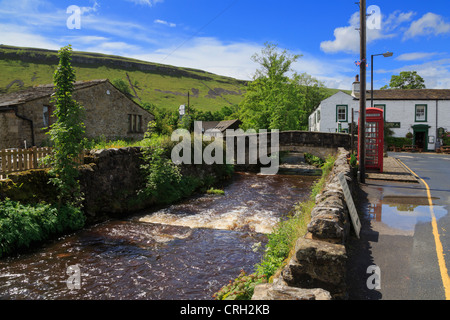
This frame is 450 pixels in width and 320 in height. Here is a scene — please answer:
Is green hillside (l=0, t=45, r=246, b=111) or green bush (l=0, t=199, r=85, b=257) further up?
green hillside (l=0, t=45, r=246, b=111)

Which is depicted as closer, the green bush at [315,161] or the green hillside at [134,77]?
the green bush at [315,161]

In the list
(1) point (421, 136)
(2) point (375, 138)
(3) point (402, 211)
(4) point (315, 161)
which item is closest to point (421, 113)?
(1) point (421, 136)

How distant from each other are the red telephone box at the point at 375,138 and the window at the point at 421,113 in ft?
93.8

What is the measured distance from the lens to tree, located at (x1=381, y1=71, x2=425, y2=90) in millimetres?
58656

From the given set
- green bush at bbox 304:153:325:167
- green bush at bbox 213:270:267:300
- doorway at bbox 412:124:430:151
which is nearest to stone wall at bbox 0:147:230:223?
green bush at bbox 213:270:267:300

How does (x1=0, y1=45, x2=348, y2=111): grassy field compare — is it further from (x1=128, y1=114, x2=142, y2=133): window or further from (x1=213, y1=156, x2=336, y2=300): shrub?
(x1=213, y1=156, x2=336, y2=300): shrub

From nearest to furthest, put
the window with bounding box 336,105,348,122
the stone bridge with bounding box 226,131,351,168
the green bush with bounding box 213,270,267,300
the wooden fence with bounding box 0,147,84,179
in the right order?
the green bush with bounding box 213,270,267,300, the wooden fence with bounding box 0,147,84,179, the stone bridge with bounding box 226,131,351,168, the window with bounding box 336,105,348,122

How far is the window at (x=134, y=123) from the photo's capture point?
26228 millimetres

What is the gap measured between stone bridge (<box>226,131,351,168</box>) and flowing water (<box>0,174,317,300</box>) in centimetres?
1250

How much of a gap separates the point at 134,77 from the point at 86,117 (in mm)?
113006

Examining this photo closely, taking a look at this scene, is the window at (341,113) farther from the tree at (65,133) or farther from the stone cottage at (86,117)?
the tree at (65,133)

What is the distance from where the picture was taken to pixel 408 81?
5959 cm

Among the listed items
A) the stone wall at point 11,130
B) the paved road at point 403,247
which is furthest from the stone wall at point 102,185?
the paved road at point 403,247
